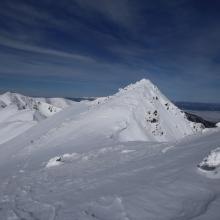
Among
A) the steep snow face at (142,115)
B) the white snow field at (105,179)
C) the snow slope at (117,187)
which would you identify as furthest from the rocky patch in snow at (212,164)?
the steep snow face at (142,115)

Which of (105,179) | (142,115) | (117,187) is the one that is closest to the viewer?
(117,187)

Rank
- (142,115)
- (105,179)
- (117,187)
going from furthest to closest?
(142,115)
(105,179)
(117,187)

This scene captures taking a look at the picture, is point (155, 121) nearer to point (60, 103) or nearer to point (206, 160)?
point (206, 160)

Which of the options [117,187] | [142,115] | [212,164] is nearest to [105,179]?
[117,187]

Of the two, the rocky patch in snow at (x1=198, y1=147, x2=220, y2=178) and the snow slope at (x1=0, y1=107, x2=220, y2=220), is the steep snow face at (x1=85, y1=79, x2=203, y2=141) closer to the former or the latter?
the snow slope at (x1=0, y1=107, x2=220, y2=220)

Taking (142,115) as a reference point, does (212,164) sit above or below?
below

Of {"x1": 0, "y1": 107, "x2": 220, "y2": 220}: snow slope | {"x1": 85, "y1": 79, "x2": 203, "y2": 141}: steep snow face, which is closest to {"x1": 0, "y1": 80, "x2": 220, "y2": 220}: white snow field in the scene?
{"x1": 0, "y1": 107, "x2": 220, "y2": 220}: snow slope

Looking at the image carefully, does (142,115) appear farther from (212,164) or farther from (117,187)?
(117,187)

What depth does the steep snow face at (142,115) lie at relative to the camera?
68.3 feet

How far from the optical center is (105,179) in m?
8.92

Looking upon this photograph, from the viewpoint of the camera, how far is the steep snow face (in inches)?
820

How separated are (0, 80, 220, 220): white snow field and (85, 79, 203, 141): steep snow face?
9.4 inches

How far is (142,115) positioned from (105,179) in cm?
1442

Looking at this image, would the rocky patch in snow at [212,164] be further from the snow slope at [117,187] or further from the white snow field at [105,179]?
the snow slope at [117,187]
